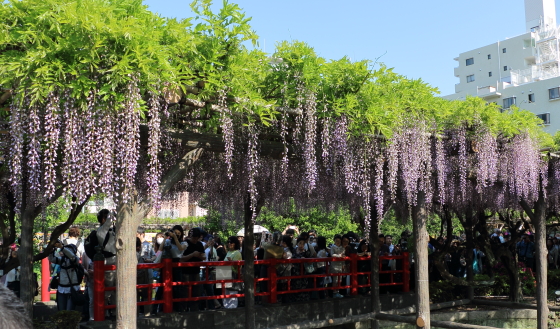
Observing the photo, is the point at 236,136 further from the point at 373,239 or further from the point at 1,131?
the point at 373,239

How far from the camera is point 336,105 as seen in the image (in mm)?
5801

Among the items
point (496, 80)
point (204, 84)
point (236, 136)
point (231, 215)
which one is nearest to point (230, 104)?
point (204, 84)

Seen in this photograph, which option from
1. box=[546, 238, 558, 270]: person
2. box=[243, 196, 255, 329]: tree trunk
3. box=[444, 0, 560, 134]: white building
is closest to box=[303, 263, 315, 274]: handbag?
box=[243, 196, 255, 329]: tree trunk

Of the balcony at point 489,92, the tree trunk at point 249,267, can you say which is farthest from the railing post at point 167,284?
the balcony at point 489,92

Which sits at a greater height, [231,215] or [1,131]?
[1,131]

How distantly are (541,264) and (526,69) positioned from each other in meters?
35.7

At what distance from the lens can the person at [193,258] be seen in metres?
8.07

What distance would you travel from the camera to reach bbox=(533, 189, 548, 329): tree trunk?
966 centimetres

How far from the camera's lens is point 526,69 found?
41.5m

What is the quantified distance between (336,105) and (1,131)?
10.7ft

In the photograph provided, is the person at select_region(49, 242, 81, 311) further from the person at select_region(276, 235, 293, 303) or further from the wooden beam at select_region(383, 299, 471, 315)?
the wooden beam at select_region(383, 299, 471, 315)

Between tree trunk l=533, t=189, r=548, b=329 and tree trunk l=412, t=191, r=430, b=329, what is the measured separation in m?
3.37

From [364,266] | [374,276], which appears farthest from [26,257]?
[364,266]

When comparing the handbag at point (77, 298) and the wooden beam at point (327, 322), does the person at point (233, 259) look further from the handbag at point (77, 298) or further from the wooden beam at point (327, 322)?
the handbag at point (77, 298)
